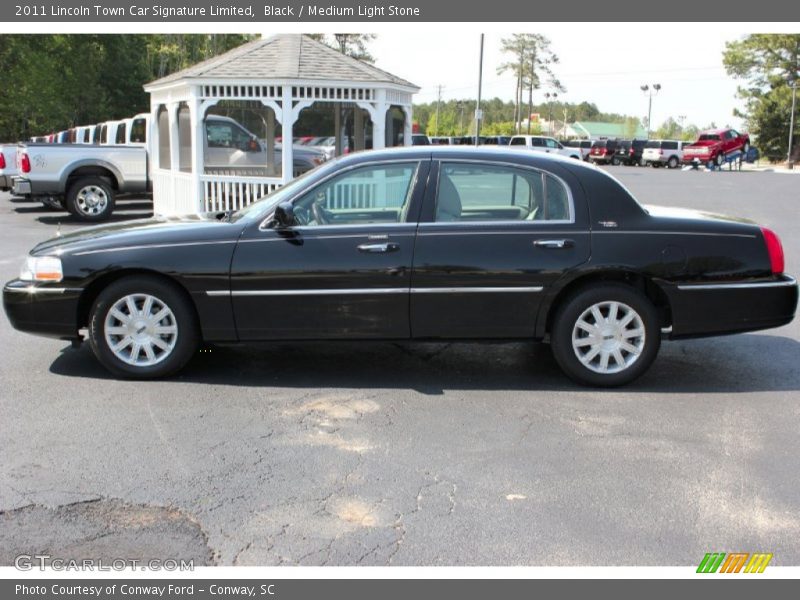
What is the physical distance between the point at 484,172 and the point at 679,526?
301cm

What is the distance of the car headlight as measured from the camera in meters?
6.01

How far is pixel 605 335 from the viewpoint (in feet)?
19.7

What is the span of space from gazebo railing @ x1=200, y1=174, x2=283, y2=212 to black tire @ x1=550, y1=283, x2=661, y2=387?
891 cm

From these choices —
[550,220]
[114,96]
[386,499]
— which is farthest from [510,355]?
[114,96]

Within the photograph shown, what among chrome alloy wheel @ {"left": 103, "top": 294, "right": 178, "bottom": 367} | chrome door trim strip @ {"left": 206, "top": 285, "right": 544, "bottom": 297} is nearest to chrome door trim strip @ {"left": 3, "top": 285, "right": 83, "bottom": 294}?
chrome alloy wheel @ {"left": 103, "top": 294, "right": 178, "bottom": 367}

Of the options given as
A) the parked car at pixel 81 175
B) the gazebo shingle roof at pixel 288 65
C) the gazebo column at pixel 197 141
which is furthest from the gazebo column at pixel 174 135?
the gazebo column at pixel 197 141

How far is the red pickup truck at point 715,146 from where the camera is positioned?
50.8 meters

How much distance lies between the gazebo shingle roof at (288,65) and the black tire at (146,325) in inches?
344

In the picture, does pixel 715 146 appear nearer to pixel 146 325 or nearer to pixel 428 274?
pixel 428 274

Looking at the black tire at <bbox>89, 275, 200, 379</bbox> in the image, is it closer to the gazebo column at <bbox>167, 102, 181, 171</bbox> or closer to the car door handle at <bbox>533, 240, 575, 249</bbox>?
the car door handle at <bbox>533, 240, 575, 249</bbox>

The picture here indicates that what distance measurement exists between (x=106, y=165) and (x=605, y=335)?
13.3m

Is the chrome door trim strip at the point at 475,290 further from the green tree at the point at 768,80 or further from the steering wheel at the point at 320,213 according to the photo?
the green tree at the point at 768,80

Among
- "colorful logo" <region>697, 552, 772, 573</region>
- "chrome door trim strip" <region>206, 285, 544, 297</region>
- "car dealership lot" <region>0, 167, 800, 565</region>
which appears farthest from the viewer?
"chrome door trim strip" <region>206, 285, 544, 297</region>

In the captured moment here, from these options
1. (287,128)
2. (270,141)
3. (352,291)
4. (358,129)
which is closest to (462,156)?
(352,291)
